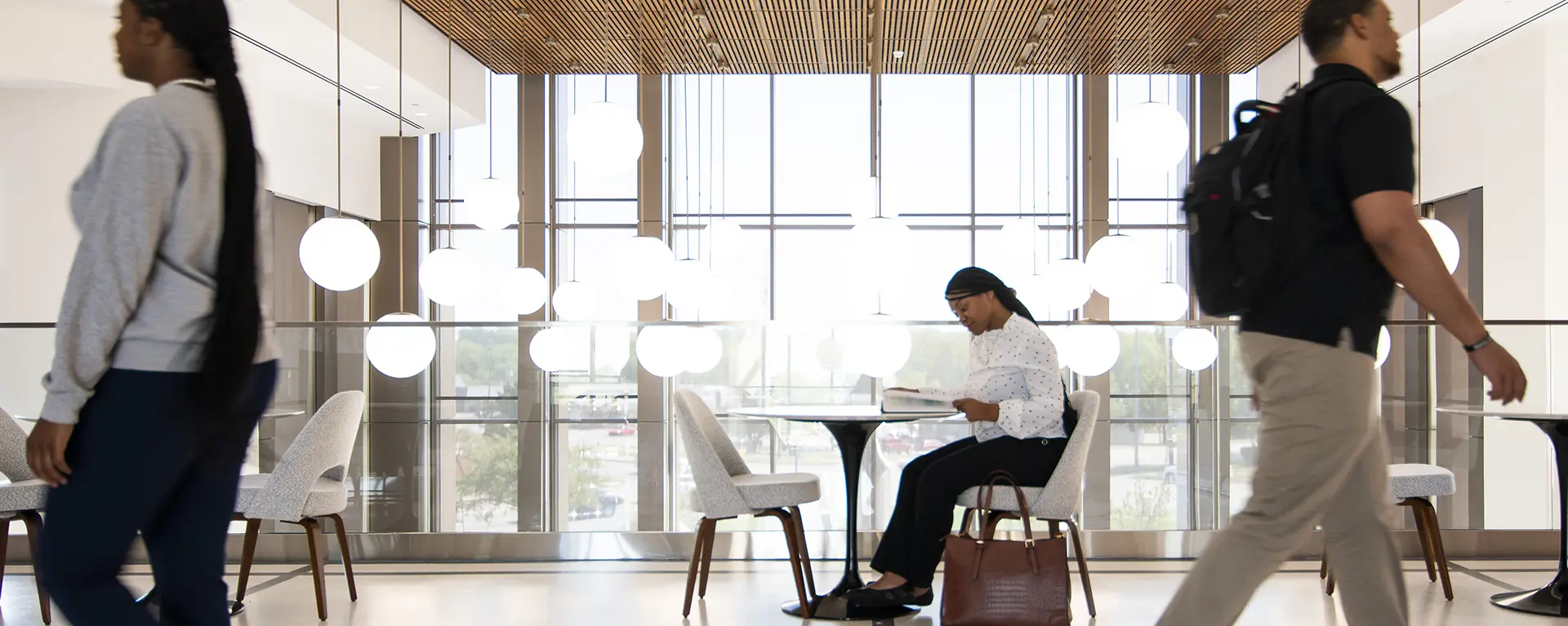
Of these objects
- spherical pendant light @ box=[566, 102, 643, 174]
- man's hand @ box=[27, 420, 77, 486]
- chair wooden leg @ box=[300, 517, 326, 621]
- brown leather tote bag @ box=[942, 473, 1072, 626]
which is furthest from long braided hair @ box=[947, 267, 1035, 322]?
man's hand @ box=[27, 420, 77, 486]

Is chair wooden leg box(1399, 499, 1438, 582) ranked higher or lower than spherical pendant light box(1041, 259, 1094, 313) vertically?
lower

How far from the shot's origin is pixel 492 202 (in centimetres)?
641

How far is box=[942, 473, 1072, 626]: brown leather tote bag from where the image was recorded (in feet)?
11.2

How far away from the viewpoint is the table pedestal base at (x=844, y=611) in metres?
3.84

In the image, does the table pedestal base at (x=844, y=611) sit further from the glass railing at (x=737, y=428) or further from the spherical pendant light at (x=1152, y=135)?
the spherical pendant light at (x=1152, y=135)

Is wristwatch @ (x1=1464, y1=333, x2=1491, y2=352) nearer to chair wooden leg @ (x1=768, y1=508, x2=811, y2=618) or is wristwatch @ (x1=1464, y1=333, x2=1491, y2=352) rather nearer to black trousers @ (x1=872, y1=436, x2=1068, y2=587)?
black trousers @ (x1=872, y1=436, x2=1068, y2=587)

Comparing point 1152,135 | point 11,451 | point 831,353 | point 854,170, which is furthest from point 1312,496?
point 854,170

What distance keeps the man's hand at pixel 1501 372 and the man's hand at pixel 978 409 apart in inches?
74.7

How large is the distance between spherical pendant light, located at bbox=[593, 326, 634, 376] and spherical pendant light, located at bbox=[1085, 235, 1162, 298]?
215cm

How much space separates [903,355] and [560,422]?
64.2 inches

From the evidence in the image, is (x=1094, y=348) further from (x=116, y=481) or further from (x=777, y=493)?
(x=116, y=481)

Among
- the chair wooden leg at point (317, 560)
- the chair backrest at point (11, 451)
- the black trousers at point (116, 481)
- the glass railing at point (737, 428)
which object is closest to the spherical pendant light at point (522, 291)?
the glass railing at point (737, 428)

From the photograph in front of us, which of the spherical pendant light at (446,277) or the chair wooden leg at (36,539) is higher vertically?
the spherical pendant light at (446,277)

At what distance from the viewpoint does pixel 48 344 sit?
5.19 meters
